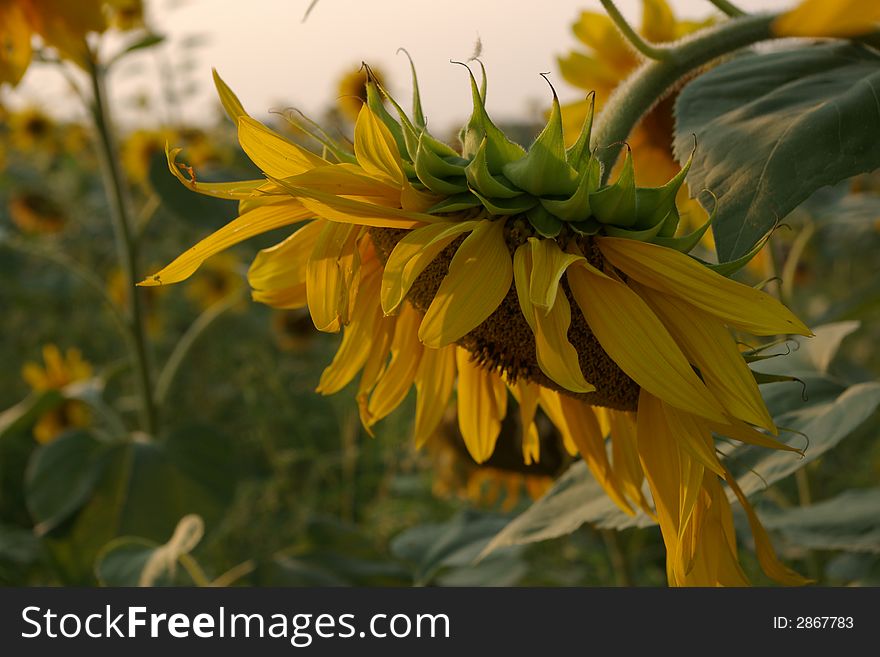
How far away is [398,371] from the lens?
3.02ft

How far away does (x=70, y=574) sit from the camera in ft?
5.15

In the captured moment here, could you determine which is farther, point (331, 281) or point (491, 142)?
point (331, 281)

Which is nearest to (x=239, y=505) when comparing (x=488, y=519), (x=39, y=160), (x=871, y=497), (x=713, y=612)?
(x=488, y=519)

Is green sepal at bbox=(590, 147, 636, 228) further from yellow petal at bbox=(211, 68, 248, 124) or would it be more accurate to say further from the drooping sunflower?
yellow petal at bbox=(211, 68, 248, 124)

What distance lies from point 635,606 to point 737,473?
16 centimetres

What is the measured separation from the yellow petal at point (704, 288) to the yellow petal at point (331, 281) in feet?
0.71

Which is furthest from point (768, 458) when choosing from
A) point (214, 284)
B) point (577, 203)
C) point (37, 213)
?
point (37, 213)

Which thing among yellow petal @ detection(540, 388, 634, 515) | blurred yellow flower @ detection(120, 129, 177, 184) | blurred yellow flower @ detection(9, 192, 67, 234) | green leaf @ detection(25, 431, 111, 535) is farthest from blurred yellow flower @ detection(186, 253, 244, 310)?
yellow petal @ detection(540, 388, 634, 515)

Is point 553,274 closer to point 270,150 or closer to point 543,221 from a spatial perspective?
point 543,221

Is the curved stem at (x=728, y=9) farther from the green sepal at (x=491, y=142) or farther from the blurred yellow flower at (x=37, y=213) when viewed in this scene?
the blurred yellow flower at (x=37, y=213)

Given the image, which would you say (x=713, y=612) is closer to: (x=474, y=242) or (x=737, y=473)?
(x=737, y=473)

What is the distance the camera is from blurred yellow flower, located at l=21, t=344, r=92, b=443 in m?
2.35

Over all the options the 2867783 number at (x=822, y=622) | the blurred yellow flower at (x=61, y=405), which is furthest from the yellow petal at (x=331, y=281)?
the blurred yellow flower at (x=61, y=405)

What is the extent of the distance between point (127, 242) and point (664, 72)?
50.0 inches
